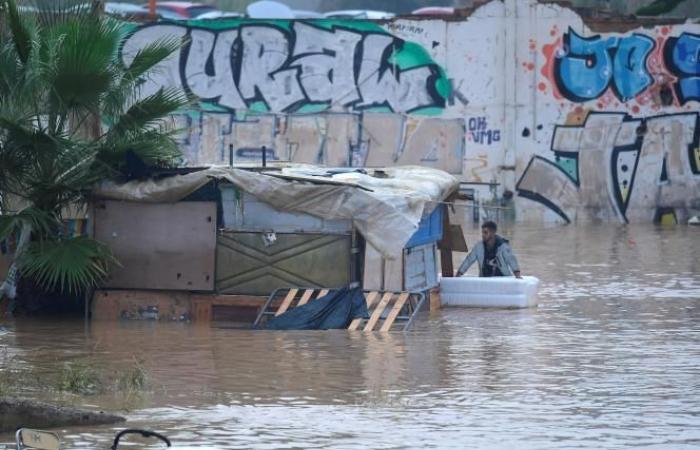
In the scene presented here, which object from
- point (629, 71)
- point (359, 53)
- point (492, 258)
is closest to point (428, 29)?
point (359, 53)

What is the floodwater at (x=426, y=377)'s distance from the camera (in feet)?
34.4

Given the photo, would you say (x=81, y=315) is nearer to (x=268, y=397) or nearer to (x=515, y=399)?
(x=268, y=397)

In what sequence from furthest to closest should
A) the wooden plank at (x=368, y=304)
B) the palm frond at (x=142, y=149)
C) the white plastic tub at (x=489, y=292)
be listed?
the white plastic tub at (x=489, y=292) < the palm frond at (x=142, y=149) < the wooden plank at (x=368, y=304)

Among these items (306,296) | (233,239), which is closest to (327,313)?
(306,296)

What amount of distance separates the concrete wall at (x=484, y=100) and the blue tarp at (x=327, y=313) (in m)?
18.4

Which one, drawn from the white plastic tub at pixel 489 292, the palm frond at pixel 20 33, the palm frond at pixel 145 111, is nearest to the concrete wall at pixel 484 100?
the white plastic tub at pixel 489 292

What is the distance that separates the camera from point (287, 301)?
16547 millimetres

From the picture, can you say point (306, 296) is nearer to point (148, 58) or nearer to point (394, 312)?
point (394, 312)

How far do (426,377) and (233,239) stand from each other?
447cm

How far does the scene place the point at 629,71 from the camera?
113ft

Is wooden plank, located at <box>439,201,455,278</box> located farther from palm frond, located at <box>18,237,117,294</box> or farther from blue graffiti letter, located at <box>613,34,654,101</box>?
blue graffiti letter, located at <box>613,34,654,101</box>

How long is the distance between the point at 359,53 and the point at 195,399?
24.2 m

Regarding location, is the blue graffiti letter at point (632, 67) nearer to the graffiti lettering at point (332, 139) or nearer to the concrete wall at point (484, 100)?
the concrete wall at point (484, 100)

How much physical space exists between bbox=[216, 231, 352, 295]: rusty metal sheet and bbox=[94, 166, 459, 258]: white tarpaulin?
0.33 m
